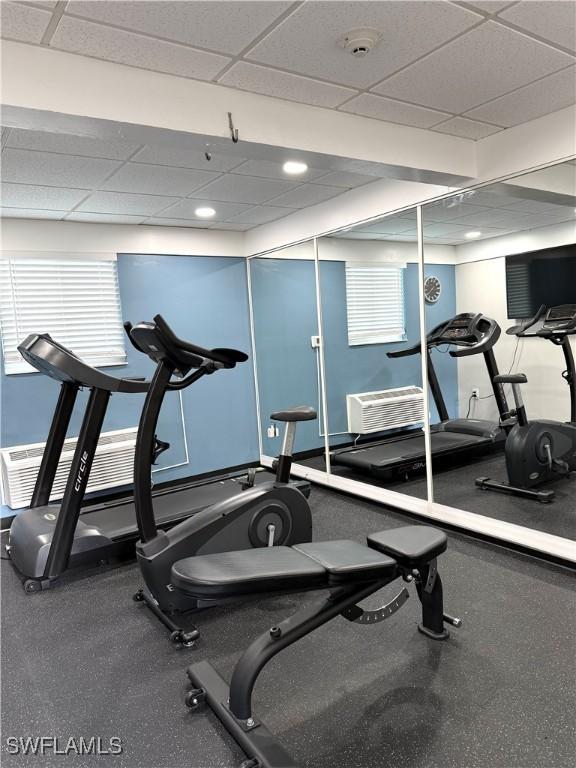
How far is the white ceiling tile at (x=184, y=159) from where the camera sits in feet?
9.66

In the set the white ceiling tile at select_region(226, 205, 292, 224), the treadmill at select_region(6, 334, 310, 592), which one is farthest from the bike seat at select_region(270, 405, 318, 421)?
the white ceiling tile at select_region(226, 205, 292, 224)

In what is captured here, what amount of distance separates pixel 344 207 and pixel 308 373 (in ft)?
5.72

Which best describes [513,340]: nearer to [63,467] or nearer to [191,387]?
[191,387]

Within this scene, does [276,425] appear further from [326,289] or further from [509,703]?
[509,703]

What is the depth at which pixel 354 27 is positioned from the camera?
74.1 inches

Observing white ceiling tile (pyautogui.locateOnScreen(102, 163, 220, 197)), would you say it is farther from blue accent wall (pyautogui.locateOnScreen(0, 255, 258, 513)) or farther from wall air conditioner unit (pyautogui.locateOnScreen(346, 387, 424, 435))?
wall air conditioner unit (pyautogui.locateOnScreen(346, 387, 424, 435))

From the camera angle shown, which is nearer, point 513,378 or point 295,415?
point 295,415

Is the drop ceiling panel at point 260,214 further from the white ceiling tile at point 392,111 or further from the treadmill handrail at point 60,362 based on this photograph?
the treadmill handrail at point 60,362

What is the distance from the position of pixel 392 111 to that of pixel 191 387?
3.27 m

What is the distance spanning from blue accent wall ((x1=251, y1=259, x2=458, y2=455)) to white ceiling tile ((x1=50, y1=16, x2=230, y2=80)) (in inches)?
112

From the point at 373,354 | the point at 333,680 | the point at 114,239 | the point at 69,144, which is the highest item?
the point at 69,144

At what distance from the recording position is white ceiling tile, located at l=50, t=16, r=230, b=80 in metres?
1.80

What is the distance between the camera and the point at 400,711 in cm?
191

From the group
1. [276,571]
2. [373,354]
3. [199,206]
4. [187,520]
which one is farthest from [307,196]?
[276,571]
